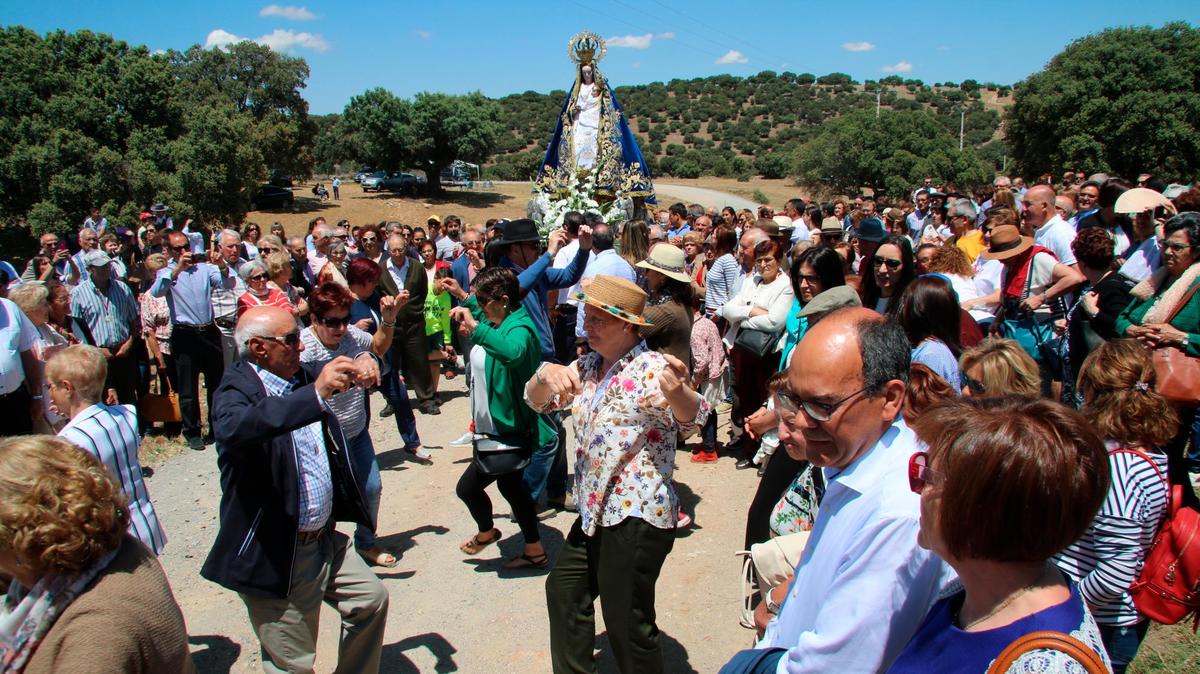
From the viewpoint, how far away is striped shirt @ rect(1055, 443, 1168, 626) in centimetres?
254

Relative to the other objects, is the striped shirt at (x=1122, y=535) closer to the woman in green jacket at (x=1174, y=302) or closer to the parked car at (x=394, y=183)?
the woman in green jacket at (x=1174, y=302)

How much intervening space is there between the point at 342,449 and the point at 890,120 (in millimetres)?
34073

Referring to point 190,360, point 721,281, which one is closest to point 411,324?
point 190,360

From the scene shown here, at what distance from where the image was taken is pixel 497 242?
273 inches

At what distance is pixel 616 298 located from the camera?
3131 mm

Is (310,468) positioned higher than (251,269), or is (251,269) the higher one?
(251,269)

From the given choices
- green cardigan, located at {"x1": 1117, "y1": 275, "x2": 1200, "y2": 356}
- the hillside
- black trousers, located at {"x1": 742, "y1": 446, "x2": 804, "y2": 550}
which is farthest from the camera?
the hillside

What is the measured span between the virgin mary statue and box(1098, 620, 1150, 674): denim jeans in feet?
31.6

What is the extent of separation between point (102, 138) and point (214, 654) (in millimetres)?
22101

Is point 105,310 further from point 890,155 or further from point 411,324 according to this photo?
point 890,155

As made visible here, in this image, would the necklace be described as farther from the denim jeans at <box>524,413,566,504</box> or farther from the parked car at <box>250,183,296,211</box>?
the parked car at <box>250,183,296,211</box>

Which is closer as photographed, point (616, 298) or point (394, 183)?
point (616, 298)

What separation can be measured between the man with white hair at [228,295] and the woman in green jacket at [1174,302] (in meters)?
7.49

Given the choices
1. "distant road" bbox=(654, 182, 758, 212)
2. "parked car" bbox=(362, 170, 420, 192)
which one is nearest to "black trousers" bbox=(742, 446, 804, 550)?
"distant road" bbox=(654, 182, 758, 212)
